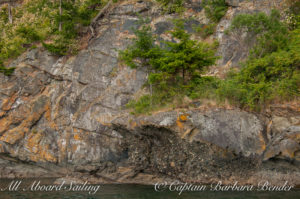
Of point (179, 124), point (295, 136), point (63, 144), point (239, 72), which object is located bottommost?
point (63, 144)

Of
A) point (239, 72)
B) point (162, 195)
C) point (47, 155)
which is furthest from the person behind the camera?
point (47, 155)

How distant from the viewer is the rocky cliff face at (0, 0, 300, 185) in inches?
446

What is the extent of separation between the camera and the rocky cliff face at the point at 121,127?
11.3 metres

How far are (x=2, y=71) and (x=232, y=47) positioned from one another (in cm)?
1700

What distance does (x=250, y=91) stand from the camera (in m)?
12.4

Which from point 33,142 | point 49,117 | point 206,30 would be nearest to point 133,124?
point 49,117

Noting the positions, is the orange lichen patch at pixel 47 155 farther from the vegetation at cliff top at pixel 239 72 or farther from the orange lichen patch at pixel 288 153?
the orange lichen patch at pixel 288 153

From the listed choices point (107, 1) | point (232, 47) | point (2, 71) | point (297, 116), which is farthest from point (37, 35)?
point (297, 116)

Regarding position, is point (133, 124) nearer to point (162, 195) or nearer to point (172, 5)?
point (162, 195)

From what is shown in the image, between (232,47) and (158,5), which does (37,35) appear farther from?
(232,47)

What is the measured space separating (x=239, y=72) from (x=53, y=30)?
15.0m

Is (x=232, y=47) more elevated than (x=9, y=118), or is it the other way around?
(x=232, y=47)

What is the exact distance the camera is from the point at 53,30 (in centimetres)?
2111

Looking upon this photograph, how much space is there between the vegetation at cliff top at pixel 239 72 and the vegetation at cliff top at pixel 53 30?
6.55m
